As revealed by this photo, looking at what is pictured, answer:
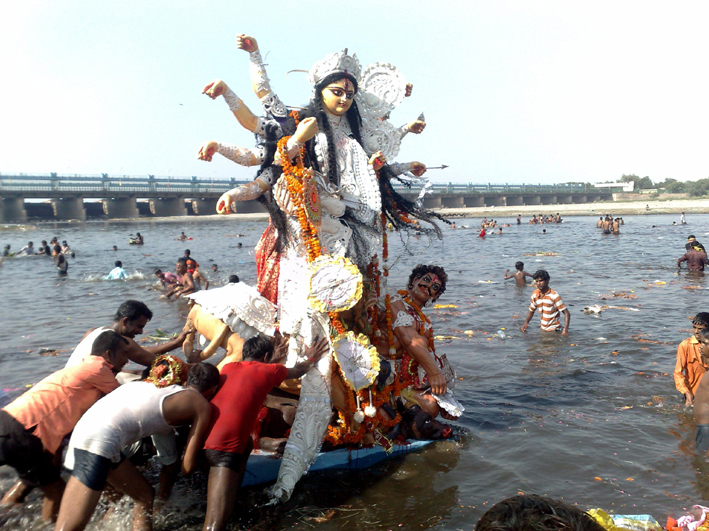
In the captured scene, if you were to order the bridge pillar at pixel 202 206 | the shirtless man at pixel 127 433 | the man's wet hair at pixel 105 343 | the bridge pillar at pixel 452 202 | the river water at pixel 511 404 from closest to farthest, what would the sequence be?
the shirtless man at pixel 127 433 < the man's wet hair at pixel 105 343 < the river water at pixel 511 404 < the bridge pillar at pixel 202 206 < the bridge pillar at pixel 452 202

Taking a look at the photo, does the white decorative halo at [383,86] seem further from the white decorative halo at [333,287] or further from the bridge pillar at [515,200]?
the bridge pillar at [515,200]

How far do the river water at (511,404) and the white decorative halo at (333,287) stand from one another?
46.5 inches

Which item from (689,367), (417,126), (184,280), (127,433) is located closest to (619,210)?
(184,280)

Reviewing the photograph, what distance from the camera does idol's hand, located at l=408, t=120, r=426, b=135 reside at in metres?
5.55

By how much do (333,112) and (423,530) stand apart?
143 inches

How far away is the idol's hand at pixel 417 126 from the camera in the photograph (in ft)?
18.2

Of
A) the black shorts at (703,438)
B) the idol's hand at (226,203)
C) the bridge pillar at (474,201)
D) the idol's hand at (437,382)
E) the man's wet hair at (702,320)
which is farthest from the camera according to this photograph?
the bridge pillar at (474,201)

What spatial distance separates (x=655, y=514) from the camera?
14.3 feet

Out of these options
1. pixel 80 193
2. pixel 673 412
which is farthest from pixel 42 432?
pixel 80 193

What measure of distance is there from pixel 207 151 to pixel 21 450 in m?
2.51

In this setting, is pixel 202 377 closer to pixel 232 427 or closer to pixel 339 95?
pixel 232 427

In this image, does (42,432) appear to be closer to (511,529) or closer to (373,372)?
(373,372)

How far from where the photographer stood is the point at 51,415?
4.02 metres

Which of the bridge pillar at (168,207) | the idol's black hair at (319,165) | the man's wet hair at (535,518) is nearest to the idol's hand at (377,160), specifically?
the idol's black hair at (319,165)
